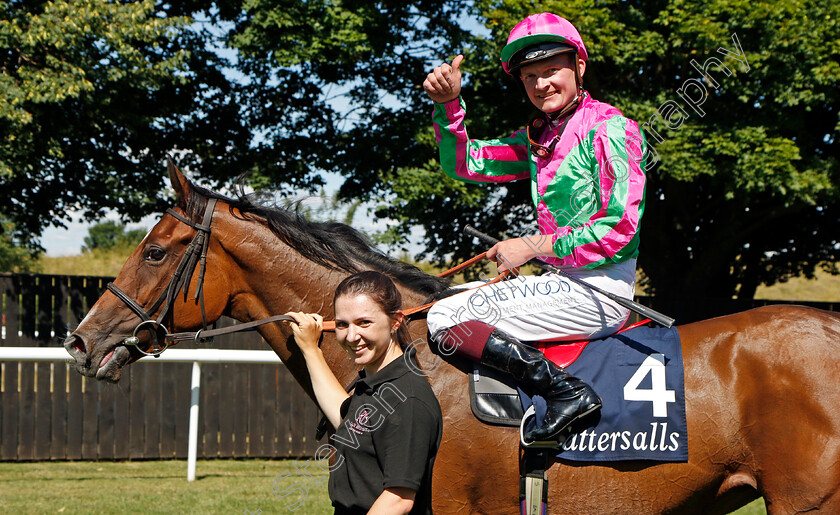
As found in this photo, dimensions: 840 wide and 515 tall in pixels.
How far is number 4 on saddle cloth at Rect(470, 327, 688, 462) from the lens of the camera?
2.48m

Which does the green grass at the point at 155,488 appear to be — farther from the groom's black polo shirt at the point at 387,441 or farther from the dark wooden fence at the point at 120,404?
the groom's black polo shirt at the point at 387,441

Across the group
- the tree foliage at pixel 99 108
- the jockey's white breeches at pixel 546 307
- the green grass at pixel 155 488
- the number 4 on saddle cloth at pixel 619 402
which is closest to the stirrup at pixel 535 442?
the number 4 on saddle cloth at pixel 619 402

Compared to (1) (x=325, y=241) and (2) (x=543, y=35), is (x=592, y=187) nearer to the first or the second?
(2) (x=543, y=35)

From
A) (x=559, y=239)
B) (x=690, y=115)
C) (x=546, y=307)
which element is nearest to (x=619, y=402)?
(x=546, y=307)

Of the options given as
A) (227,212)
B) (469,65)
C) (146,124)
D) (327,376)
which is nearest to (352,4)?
(469,65)

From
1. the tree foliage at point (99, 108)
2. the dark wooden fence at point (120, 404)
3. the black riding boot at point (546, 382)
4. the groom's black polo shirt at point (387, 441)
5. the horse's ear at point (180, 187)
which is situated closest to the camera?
the groom's black polo shirt at point (387, 441)

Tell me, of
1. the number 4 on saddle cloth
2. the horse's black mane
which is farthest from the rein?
the number 4 on saddle cloth

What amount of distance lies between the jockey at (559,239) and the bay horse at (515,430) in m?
0.20

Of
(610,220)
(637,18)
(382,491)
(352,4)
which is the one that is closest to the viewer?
(382,491)

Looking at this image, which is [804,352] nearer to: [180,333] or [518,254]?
[518,254]

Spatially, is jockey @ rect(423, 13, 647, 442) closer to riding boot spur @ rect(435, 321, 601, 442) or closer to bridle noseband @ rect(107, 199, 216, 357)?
riding boot spur @ rect(435, 321, 601, 442)

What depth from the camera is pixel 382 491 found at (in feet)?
6.44

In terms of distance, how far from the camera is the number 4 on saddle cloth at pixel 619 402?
97.8 inches

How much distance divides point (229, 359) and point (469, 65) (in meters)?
5.39
